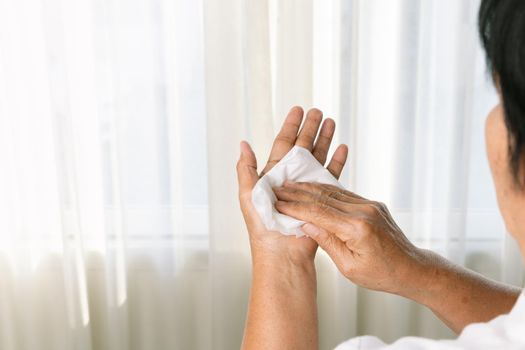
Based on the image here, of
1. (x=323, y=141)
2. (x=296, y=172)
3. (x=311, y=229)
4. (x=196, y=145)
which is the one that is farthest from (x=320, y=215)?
(x=196, y=145)

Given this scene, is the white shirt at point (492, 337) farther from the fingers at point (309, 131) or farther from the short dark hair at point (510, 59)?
the fingers at point (309, 131)

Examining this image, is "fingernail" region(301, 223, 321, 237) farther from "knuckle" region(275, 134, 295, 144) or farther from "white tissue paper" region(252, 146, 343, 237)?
"knuckle" region(275, 134, 295, 144)

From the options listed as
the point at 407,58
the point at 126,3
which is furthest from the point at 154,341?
the point at 407,58

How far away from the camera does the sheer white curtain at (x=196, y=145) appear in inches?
66.7

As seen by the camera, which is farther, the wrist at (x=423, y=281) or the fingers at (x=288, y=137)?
the fingers at (x=288, y=137)

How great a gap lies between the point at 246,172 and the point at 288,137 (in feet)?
0.40

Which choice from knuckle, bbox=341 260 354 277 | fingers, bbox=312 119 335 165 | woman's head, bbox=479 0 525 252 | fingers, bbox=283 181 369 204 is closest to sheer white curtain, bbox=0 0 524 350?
fingers, bbox=312 119 335 165

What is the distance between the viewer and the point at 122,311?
6.01ft

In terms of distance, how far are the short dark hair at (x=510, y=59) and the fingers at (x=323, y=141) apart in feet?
1.80

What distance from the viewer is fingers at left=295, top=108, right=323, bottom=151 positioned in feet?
4.03

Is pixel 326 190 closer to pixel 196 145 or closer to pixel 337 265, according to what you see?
pixel 337 265

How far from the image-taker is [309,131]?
4.07 ft

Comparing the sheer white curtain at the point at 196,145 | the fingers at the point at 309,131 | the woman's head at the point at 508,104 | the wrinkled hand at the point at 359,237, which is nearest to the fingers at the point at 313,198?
the wrinkled hand at the point at 359,237

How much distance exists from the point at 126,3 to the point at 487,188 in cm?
110
